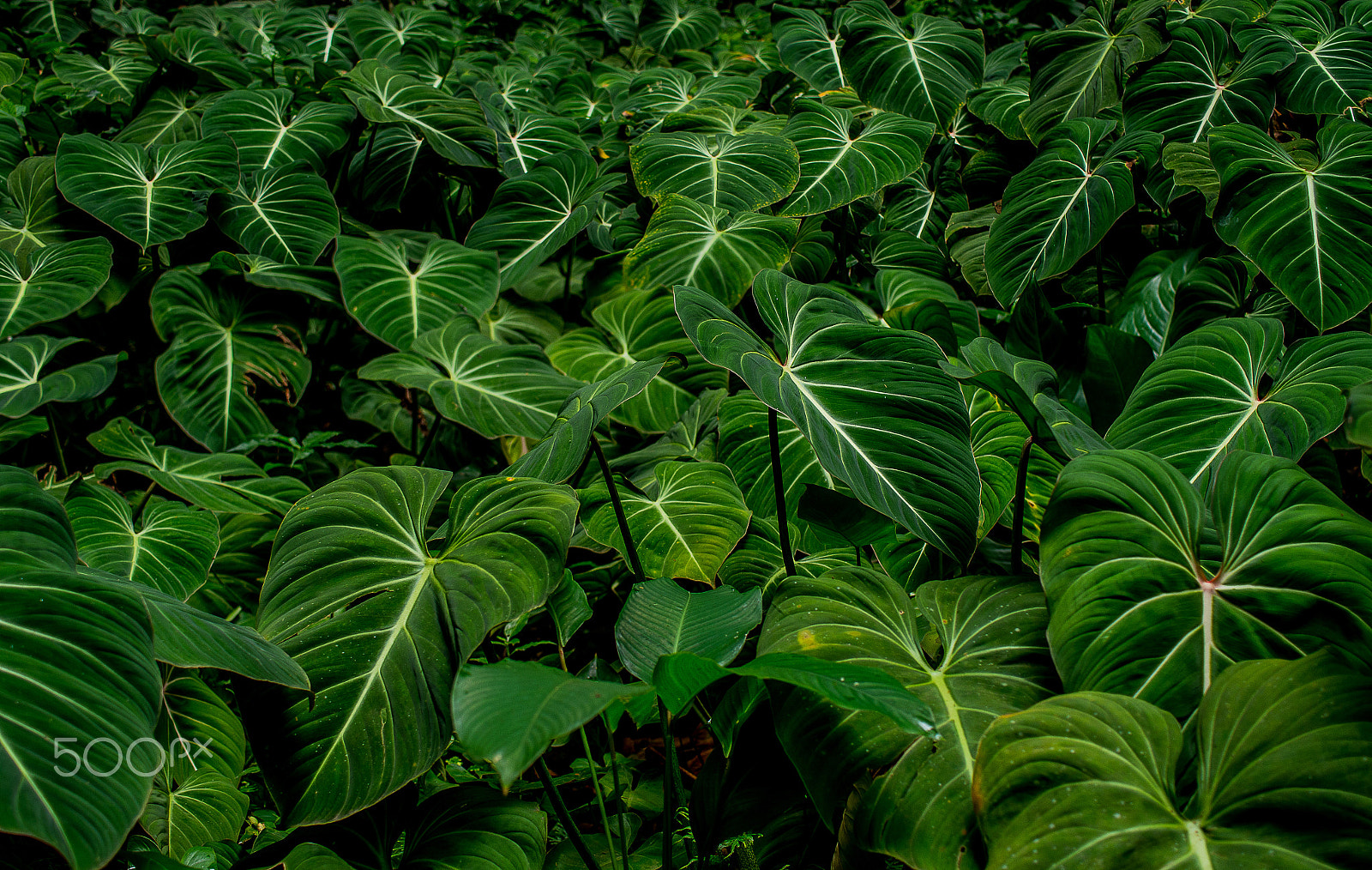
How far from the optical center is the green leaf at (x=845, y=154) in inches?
91.3

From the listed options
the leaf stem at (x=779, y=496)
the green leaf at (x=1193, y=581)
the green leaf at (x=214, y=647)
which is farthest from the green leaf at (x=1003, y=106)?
the green leaf at (x=214, y=647)

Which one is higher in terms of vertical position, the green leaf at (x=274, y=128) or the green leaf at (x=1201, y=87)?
the green leaf at (x=1201, y=87)

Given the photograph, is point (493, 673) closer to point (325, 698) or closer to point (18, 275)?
point (325, 698)

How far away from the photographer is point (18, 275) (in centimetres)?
215

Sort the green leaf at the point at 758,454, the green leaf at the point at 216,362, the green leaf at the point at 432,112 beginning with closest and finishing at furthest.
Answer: the green leaf at the point at 758,454 → the green leaf at the point at 216,362 → the green leaf at the point at 432,112

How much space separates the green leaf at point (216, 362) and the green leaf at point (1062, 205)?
81.3 inches

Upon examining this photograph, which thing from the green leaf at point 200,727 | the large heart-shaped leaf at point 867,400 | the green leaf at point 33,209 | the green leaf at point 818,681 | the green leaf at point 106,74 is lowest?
the green leaf at point 200,727

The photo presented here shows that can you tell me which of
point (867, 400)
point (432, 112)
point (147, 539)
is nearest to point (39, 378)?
point (147, 539)

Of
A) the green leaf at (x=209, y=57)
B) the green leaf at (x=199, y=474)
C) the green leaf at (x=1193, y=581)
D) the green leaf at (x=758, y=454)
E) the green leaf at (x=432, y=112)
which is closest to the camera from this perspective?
the green leaf at (x=1193, y=581)

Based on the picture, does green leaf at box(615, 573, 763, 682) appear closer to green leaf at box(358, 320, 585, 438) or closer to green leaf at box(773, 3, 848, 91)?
green leaf at box(358, 320, 585, 438)

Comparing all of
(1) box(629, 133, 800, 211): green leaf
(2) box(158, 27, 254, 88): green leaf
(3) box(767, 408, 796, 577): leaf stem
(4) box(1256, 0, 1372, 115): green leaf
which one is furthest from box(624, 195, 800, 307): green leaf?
(2) box(158, 27, 254, 88): green leaf

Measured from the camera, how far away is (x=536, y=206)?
252cm

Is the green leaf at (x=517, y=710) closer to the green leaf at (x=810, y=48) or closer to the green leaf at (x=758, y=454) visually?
the green leaf at (x=758, y=454)

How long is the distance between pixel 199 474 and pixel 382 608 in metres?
1.20
